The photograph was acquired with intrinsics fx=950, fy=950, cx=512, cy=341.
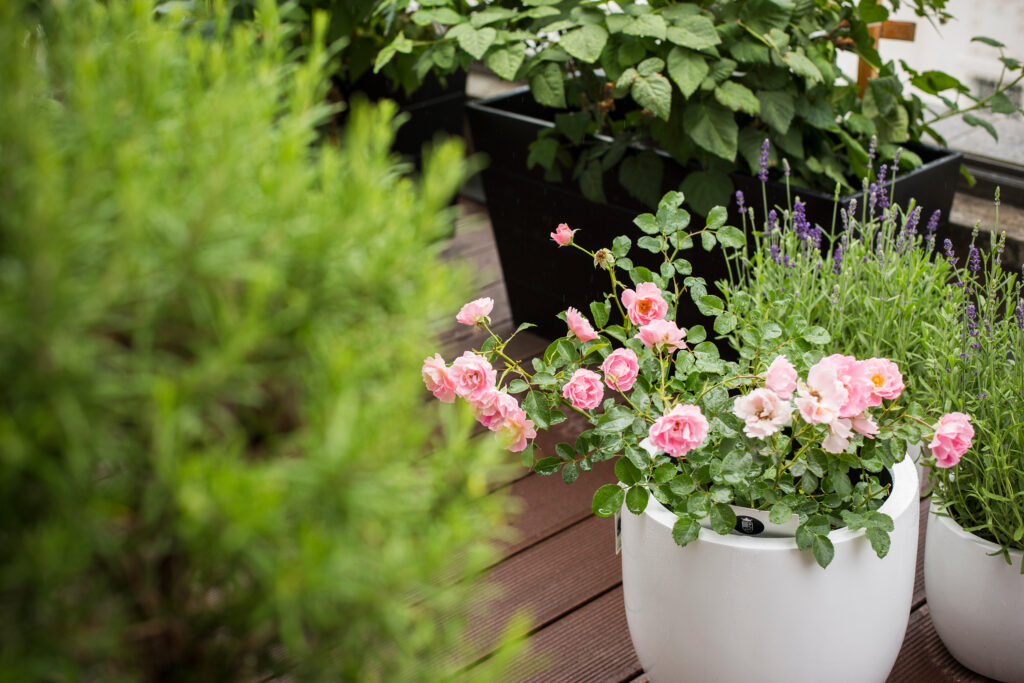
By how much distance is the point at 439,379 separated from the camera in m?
1.07

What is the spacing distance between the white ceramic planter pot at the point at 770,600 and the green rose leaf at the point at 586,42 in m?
0.97

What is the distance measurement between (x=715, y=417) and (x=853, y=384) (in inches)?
6.5

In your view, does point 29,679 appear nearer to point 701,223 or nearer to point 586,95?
point 701,223

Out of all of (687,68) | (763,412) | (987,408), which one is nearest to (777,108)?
(687,68)

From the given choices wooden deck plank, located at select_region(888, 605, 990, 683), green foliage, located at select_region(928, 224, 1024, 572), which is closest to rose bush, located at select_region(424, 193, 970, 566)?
green foliage, located at select_region(928, 224, 1024, 572)

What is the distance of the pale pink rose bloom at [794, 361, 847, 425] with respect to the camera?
38.6 inches

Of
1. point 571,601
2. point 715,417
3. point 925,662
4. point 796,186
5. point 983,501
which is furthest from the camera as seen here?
point 796,186

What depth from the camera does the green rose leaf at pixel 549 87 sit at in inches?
→ 75.0

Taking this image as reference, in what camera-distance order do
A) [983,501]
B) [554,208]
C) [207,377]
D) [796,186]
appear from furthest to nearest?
[554,208] < [796,186] < [983,501] < [207,377]

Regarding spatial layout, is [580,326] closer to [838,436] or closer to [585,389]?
[585,389]

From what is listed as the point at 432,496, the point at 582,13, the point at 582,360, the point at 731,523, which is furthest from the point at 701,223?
the point at 432,496

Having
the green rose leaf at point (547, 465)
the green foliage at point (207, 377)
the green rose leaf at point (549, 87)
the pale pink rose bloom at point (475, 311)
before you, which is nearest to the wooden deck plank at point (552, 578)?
the green rose leaf at point (547, 465)

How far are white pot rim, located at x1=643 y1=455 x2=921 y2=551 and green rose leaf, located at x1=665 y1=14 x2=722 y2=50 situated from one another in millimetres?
906

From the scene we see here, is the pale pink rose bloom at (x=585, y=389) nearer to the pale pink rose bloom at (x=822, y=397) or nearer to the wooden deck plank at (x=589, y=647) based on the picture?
the pale pink rose bloom at (x=822, y=397)
